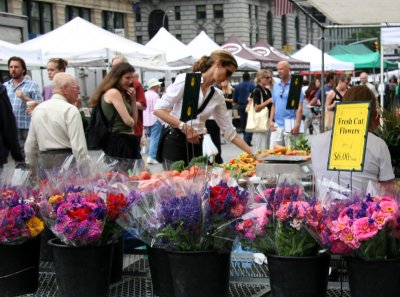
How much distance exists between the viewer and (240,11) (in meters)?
75.2

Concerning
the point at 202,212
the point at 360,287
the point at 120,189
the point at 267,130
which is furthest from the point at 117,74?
the point at 267,130

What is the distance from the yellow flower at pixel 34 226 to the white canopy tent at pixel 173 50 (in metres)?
17.0

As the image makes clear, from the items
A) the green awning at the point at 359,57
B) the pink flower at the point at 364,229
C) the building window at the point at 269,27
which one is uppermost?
the building window at the point at 269,27

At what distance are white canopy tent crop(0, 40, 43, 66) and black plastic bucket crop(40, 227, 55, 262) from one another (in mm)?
8179

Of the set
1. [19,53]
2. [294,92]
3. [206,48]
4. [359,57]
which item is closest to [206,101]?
[294,92]

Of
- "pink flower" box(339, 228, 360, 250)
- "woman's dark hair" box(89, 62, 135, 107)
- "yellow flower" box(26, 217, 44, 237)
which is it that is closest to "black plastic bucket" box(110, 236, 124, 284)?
"yellow flower" box(26, 217, 44, 237)

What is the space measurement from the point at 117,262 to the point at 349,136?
124 centimetres

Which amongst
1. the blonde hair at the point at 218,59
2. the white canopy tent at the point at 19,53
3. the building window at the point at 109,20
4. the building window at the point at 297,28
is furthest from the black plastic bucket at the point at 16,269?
the building window at the point at 297,28

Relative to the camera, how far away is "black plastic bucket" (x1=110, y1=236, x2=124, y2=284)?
3.58 meters

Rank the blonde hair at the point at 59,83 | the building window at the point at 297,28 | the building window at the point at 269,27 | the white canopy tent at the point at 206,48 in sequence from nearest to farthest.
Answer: the blonde hair at the point at 59,83, the white canopy tent at the point at 206,48, the building window at the point at 269,27, the building window at the point at 297,28

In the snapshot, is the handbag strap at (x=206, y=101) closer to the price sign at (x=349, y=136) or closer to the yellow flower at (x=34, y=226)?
the price sign at (x=349, y=136)

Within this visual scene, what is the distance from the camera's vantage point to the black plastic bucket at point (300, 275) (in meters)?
2.95

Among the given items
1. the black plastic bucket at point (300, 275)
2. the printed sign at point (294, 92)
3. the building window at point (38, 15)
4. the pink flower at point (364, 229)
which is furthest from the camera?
the building window at point (38, 15)

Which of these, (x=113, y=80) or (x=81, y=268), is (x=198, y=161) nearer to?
(x=81, y=268)
